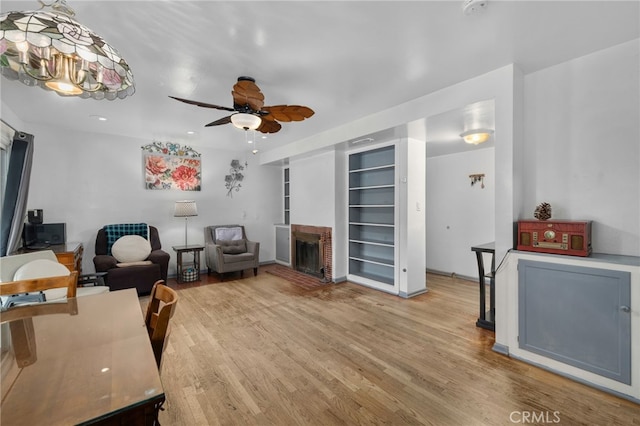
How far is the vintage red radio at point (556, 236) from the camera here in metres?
2.12

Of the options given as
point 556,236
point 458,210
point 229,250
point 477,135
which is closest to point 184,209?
point 229,250

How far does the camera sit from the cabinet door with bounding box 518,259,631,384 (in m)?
1.90

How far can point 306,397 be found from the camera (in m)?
1.90

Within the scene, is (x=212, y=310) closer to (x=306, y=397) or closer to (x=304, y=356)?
(x=304, y=356)

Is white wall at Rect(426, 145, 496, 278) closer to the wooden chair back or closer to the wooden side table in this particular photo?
the wooden side table

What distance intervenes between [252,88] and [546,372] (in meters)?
3.36

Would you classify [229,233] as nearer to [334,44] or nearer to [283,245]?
[283,245]

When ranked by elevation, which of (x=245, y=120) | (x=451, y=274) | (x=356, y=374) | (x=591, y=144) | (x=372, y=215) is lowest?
(x=356, y=374)

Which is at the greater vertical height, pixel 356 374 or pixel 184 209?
pixel 184 209

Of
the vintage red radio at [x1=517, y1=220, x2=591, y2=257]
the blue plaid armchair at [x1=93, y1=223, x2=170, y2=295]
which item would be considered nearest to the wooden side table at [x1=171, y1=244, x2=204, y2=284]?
the blue plaid armchair at [x1=93, y1=223, x2=170, y2=295]

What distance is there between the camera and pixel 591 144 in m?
2.30

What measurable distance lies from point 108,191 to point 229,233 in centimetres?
212

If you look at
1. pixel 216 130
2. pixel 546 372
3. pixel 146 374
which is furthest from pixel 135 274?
pixel 546 372

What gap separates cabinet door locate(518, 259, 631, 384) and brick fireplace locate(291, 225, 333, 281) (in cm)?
295
